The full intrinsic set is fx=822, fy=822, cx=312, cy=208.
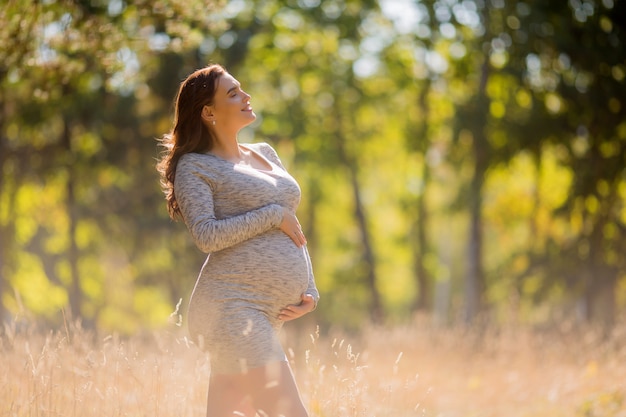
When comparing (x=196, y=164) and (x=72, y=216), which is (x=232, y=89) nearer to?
(x=196, y=164)

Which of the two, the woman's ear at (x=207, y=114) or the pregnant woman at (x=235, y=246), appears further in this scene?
the woman's ear at (x=207, y=114)

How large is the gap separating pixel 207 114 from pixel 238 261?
26.9 inches

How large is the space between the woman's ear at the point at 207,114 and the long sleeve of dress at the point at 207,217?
235 mm

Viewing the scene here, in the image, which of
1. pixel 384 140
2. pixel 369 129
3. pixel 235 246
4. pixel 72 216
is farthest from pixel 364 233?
pixel 235 246

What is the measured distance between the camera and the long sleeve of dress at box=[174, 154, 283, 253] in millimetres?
3336

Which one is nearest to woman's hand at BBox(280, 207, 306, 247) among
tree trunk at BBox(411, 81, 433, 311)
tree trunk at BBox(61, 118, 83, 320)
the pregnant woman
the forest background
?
the pregnant woman

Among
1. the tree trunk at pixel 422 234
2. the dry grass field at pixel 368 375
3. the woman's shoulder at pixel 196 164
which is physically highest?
the woman's shoulder at pixel 196 164

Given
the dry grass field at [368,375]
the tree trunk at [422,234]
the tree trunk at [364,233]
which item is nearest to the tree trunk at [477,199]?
the dry grass field at [368,375]

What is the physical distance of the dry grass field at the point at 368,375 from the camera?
3.95m

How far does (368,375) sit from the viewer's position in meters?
8.06

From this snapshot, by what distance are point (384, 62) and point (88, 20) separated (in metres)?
12.5

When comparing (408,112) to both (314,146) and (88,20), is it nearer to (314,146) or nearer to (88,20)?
(314,146)

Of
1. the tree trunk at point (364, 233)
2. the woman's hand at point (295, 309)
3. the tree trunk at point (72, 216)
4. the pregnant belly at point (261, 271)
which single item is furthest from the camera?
the tree trunk at point (364, 233)

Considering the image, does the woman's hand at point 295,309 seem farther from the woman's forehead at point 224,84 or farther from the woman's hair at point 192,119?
the woman's forehead at point 224,84
